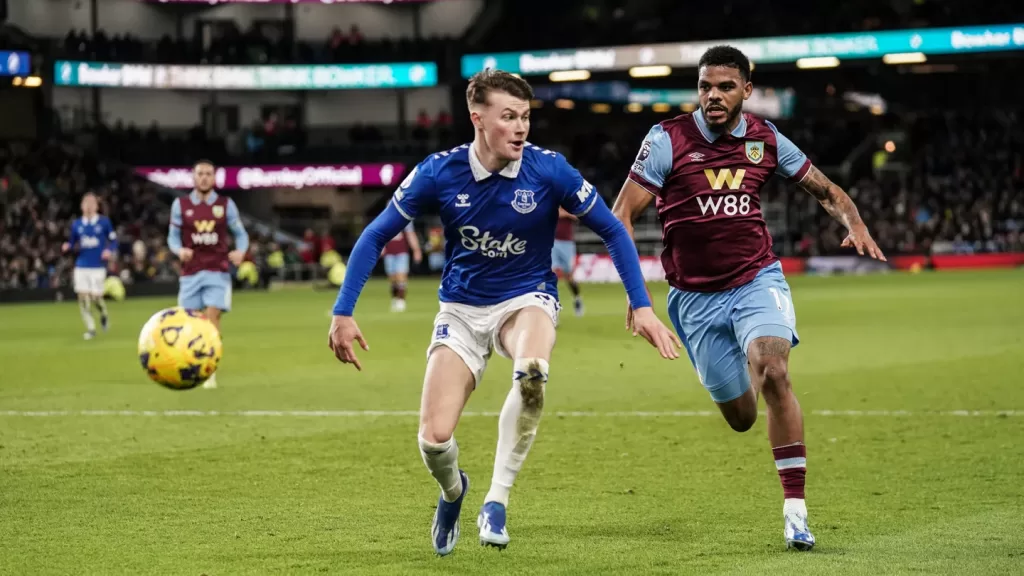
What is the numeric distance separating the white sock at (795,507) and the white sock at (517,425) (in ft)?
4.29

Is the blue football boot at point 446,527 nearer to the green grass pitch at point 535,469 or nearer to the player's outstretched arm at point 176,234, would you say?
the green grass pitch at point 535,469

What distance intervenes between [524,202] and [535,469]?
315 centimetres

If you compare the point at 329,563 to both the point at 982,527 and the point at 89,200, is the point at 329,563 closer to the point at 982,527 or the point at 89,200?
the point at 982,527

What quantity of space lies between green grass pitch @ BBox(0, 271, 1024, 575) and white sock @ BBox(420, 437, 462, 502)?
1.06ft

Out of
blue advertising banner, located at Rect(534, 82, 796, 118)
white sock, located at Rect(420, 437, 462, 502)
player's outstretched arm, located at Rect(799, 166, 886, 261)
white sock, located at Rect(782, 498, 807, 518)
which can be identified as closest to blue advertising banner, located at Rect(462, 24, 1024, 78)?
blue advertising banner, located at Rect(534, 82, 796, 118)

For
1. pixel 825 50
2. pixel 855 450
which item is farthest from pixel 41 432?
pixel 825 50

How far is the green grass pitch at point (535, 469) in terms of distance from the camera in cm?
671

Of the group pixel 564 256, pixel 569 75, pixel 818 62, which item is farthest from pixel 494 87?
pixel 569 75

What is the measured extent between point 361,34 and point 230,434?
163 feet

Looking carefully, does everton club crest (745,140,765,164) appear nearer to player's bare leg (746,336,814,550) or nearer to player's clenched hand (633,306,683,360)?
player's bare leg (746,336,814,550)

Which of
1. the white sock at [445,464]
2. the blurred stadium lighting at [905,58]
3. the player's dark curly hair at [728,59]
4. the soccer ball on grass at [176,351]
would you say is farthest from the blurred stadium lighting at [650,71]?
the white sock at [445,464]

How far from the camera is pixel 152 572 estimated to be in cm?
635

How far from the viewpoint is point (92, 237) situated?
23172 mm

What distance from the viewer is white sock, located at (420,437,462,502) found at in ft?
21.9
